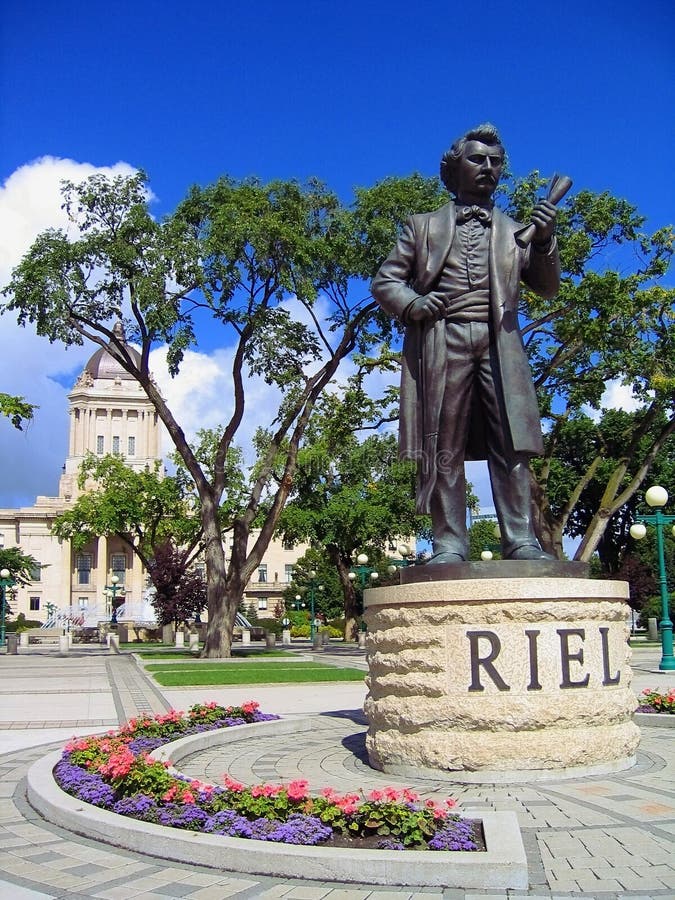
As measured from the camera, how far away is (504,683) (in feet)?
20.2

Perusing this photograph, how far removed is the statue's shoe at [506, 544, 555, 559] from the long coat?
2.56 feet

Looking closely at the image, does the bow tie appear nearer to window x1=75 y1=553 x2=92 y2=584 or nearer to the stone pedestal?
the stone pedestal

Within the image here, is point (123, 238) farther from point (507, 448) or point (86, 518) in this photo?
point (86, 518)

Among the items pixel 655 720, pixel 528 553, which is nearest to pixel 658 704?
pixel 655 720

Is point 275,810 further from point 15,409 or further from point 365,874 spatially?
point 15,409

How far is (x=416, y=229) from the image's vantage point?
770 cm

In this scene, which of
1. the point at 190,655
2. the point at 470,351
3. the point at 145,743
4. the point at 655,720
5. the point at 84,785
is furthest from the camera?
the point at 190,655

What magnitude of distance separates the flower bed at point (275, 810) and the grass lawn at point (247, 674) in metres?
11.9

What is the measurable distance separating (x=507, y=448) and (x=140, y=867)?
432 centimetres

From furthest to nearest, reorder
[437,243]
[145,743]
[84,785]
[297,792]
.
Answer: [145,743] → [437,243] → [84,785] → [297,792]

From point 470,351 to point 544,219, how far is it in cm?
124

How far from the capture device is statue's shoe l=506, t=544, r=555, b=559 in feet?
22.9

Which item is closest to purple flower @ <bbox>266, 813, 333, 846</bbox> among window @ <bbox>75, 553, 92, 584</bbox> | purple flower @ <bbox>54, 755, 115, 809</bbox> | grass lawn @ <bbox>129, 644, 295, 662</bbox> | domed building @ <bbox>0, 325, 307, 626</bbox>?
purple flower @ <bbox>54, 755, 115, 809</bbox>

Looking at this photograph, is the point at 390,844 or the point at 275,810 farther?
the point at 275,810
